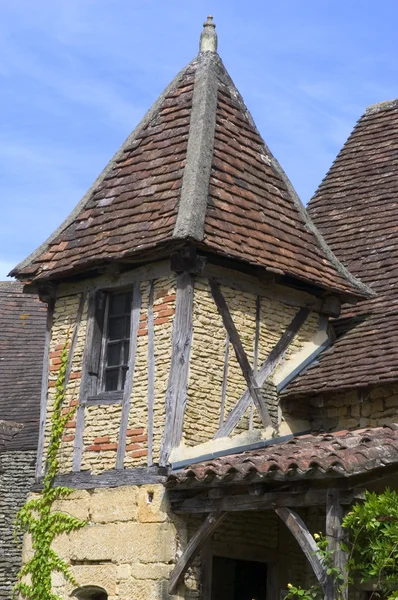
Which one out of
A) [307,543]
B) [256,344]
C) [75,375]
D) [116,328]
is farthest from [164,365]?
[307,543]

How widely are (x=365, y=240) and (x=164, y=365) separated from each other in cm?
383

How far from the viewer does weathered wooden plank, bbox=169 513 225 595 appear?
10.7 metres

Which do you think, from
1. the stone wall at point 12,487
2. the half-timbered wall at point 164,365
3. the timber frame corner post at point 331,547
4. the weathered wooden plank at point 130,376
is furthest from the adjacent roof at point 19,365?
the timber frame corner post at point 331,547

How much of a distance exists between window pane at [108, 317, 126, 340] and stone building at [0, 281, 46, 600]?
534 centimetres

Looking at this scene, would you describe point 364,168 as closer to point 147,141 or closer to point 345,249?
point 345,249

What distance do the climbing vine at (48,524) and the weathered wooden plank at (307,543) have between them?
2.66 meters

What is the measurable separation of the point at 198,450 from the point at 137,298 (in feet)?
6.10

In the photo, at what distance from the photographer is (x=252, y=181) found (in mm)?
13156

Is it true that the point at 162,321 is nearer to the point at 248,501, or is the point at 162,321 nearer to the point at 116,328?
the point at 116,328

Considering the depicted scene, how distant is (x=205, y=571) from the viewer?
37.6 feet

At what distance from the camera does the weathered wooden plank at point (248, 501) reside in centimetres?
996

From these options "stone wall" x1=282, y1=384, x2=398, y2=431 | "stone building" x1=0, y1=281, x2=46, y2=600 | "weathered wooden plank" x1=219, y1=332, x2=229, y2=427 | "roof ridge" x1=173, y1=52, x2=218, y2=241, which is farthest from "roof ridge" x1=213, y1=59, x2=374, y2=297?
"stone building" x1=0, y1=281, x2=46, y2=600

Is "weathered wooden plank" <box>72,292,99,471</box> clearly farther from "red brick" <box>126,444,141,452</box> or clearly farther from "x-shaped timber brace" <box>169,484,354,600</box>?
"x-shaped timber brace" <box>169,484,354,600</box>

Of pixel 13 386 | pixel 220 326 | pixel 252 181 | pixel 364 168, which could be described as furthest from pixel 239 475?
pixel 13 386
